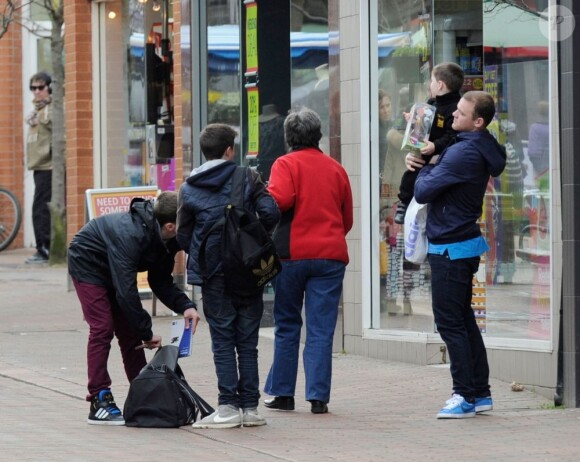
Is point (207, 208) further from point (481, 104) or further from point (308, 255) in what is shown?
point (481, 104)

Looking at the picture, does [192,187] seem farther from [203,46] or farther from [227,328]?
[203,46]

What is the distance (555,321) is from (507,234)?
1.07m

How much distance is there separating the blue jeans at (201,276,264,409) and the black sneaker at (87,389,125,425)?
61cm

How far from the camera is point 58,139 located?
18766 millimetres

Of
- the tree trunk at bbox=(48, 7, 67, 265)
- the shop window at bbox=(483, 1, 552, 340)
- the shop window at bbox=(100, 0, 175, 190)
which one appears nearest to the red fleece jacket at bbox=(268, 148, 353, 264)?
the shop window at bbox=(483, 1, 552, 340)

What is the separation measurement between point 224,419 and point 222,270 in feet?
2.69

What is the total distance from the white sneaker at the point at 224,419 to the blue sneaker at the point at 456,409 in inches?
48.0

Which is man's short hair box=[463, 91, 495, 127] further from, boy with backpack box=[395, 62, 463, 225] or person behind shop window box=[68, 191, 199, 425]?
person behind shop window box=[68, 191, 199, 425]

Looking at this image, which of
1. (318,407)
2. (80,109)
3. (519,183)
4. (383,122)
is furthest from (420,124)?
(80,109)

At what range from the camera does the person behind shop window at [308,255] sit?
8789 millimetres

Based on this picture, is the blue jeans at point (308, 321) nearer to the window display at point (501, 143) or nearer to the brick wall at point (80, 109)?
the window display at point (501, 143)

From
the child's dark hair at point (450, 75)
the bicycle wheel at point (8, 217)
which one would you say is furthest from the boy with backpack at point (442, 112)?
the bicycle wheel at point (8, 217)

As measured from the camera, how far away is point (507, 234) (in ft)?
33.2

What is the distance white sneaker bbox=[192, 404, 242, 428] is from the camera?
825 cm
